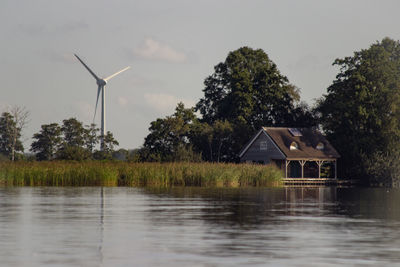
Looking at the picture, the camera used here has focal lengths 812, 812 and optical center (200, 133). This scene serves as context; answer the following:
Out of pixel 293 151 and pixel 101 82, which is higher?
pixel 101 82

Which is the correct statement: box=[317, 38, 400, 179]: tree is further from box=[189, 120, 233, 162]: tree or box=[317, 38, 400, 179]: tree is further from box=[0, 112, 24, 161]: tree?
box=[0, 112, 24, 161]: tree

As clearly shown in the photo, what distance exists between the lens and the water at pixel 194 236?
15.0 meters

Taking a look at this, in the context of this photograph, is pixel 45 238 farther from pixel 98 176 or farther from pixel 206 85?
pixel 206 85

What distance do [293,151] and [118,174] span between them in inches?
1288

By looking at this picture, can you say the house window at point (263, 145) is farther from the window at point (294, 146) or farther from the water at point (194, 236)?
the water at point (194, 236)

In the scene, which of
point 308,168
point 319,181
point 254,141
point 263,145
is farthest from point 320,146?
point 254,141

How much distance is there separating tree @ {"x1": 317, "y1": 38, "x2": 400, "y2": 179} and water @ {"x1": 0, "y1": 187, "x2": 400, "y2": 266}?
54856 millimetres

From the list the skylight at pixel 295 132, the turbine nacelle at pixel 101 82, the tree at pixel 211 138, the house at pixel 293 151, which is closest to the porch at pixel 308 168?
the house at pixel 293 151

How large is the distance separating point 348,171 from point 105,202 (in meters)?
56.8

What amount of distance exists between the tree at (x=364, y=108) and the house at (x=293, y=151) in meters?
1.90

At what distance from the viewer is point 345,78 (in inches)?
3536

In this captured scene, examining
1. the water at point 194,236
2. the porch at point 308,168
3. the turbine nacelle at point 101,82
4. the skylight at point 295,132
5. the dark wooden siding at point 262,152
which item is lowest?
the water at point 194,236

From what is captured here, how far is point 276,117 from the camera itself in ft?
329

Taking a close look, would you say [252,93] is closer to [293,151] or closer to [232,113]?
[232,113]
